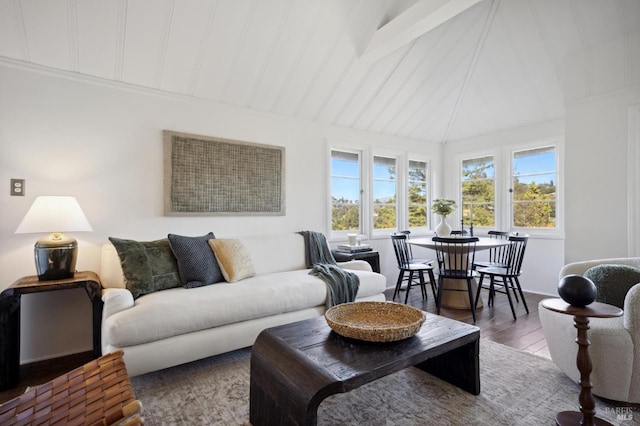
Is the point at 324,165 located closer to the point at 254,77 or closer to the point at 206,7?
the point at 254,77

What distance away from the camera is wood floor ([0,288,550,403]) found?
230cm

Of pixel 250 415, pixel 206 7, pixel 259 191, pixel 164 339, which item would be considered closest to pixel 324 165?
pixel 259 191

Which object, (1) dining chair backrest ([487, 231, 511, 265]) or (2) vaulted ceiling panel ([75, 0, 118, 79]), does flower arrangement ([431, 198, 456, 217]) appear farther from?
(2) vaulted ceiling panel ([75, 0, 118, 79])

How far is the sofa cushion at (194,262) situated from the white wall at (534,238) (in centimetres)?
402

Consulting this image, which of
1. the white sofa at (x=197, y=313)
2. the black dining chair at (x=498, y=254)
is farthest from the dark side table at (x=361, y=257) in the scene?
the black dining chair at (x=498, y=254)

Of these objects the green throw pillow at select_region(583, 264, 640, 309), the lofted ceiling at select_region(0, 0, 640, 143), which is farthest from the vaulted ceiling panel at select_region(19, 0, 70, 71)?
the green throw pillow at select_region(583, 264, 640, 309)

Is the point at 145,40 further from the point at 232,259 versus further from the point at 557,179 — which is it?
the point at 557,179

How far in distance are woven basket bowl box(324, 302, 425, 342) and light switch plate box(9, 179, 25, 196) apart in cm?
258

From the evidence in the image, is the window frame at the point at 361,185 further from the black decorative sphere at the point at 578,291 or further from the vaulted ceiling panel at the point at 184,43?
the black decorative sphere at the point at 578,291

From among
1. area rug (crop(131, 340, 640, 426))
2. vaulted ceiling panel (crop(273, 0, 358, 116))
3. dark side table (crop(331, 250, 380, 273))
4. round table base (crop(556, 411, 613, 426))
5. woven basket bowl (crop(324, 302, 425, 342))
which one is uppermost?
vaulted ceiling panel (crop(273, 0, 358, 116))

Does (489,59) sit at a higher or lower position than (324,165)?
higher

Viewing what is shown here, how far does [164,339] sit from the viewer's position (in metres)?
2.13

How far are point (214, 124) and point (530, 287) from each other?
180 inches

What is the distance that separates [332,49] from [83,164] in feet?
8.36
